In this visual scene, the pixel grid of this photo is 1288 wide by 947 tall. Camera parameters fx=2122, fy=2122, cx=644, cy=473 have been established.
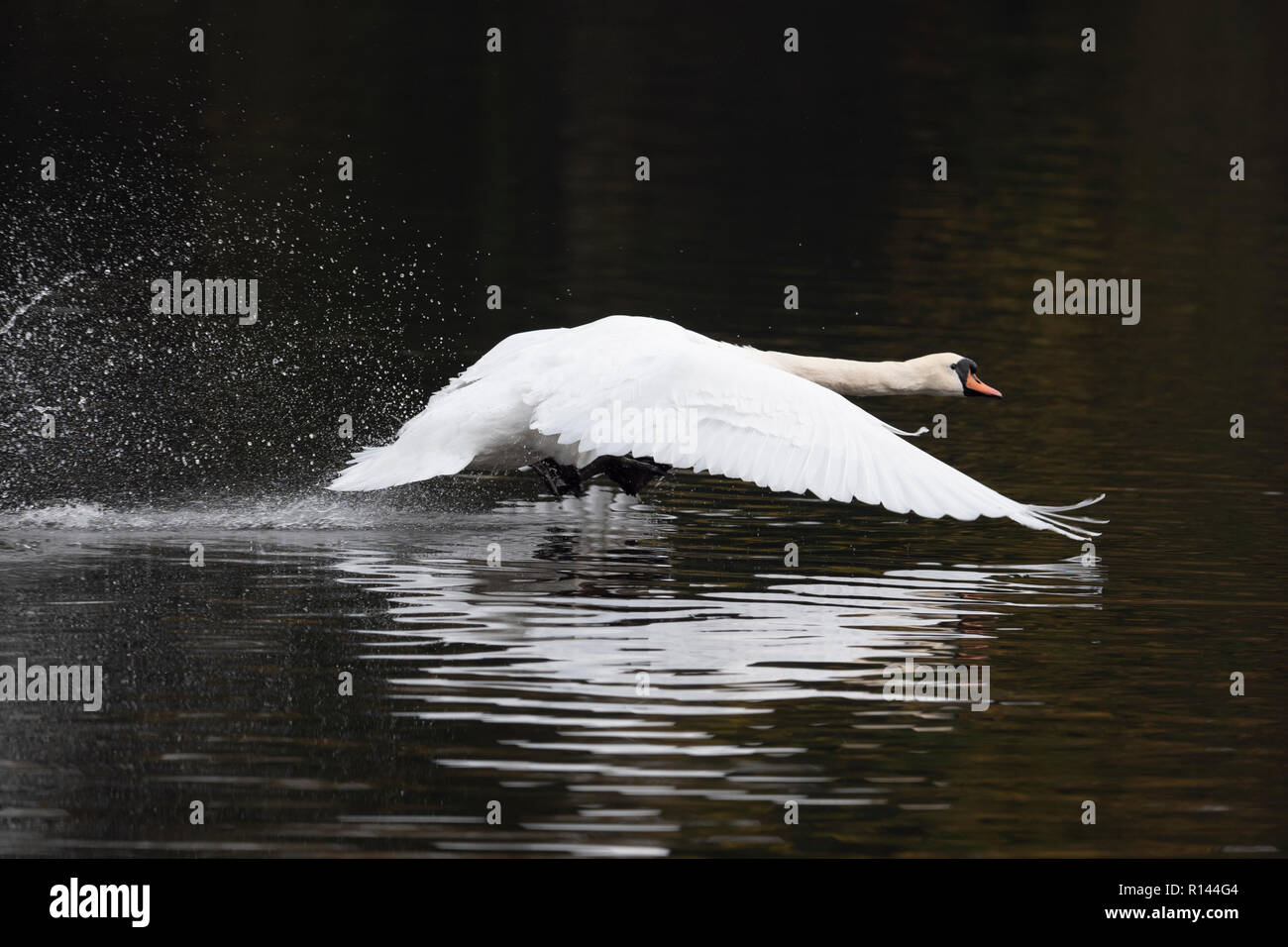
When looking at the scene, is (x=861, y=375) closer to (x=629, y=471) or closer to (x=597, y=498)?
(x=629, y=471)

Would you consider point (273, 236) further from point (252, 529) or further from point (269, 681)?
point (269, 681)

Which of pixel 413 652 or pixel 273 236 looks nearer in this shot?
pixel 413 652

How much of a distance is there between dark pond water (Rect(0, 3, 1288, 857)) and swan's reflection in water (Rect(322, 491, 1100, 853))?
36mm

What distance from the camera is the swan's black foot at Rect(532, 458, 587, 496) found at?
14.8 m

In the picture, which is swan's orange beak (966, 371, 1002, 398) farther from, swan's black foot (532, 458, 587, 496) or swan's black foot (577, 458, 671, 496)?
swan's black foot (532, 458, 587, 496)

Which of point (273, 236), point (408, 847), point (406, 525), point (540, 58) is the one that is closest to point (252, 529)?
point (406, 525)

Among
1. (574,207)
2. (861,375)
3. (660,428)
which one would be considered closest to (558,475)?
(660,428)

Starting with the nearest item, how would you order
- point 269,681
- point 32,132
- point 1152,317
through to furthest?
point 269,681 < point 1152,317 < point 32,132

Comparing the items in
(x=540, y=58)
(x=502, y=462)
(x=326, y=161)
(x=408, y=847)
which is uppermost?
(x=540, y=58)

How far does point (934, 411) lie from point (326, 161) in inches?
588

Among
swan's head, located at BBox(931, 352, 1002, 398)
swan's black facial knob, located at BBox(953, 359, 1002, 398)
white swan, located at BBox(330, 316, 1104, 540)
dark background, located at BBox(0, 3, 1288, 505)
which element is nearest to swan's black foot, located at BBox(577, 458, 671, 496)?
white swan, located at BBox(330, 316, 1104, 540)

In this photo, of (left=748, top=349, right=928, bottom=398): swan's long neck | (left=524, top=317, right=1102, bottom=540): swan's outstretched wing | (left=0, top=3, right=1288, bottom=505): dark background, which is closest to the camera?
(left=524, top=317, right=1102, bottom=540): swan's outstretched wing

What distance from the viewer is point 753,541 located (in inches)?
570

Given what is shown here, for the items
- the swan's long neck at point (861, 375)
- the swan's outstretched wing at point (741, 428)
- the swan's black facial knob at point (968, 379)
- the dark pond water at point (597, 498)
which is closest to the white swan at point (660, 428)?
the swan's outstretched wing at point (741, 428)
